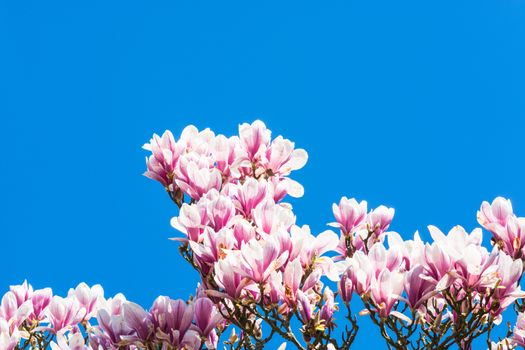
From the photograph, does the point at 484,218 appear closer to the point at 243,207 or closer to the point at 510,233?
the point at 510,233

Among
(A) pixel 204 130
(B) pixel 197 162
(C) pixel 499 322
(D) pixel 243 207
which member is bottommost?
(C) pixel 499 322

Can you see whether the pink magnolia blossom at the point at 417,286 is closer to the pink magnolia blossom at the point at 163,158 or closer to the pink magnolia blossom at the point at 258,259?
the pink magnolia blossom at the point at 258,259

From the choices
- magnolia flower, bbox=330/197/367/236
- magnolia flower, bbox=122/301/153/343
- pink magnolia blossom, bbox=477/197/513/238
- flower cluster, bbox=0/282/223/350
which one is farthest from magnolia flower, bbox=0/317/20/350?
pink magnolia blossom, bbox=477/197/513/238

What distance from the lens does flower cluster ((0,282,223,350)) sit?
4.83m

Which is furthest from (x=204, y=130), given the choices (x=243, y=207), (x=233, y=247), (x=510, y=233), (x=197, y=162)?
(x=510, y=233)

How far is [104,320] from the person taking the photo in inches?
203

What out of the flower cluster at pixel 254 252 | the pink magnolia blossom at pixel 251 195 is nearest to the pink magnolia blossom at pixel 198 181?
the flower cluster at pixel 254 252

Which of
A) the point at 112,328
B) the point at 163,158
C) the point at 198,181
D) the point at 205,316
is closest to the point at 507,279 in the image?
the point at 205,316

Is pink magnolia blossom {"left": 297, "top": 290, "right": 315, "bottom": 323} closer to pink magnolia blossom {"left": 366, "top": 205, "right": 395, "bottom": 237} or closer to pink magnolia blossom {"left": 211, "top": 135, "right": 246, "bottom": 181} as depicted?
pink magnolia blossom {"left": 211, "top": 135, "right": 246, "bottom": 181}

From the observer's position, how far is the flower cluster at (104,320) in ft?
15.9

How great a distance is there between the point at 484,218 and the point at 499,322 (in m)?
0.81

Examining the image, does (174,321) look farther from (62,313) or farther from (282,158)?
(62,313)

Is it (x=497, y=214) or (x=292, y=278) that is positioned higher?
(x=497, y=214)

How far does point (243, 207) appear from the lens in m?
5.26
